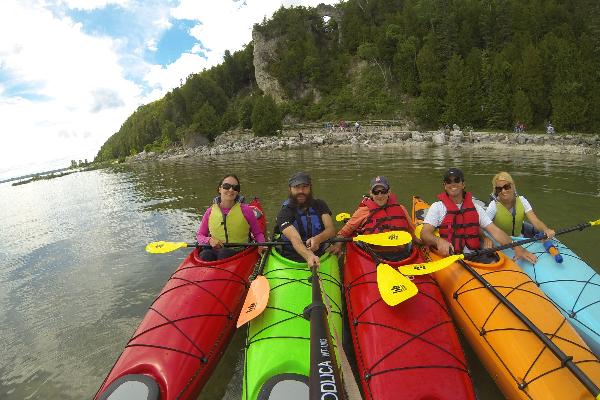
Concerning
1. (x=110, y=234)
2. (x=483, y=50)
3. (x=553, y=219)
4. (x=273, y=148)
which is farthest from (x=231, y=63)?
(x=553, y=219)

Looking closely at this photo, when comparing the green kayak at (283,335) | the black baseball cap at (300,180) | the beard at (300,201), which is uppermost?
the black baseball cap at (300,180)

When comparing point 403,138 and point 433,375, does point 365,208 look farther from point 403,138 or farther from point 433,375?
point 403,138

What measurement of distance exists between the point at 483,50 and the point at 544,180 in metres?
34.9

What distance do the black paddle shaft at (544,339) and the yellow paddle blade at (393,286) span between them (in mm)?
968

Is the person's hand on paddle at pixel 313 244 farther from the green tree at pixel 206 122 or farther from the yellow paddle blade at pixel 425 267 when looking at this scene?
the green tree at pixel 206 122

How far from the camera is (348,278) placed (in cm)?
517

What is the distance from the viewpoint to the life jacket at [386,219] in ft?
18.0

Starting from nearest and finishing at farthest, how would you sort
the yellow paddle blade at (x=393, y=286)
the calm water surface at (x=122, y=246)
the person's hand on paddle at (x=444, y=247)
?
the yellow paddle blade at (x=393, y=286), the calm water surface at (x=122, y=246), the person's hand on paddle at (x=444, y=247)

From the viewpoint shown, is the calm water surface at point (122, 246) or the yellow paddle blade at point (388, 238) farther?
the yellow paddle blade at point (388, 238)

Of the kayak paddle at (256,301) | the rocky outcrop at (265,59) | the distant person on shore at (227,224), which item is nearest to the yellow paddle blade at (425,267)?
the kayak paddle at (256,301)

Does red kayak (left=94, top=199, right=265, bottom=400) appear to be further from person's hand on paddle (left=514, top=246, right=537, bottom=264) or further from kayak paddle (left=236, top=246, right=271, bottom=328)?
person's hand on paddle (left=514, top=246, right=537, bottom=264)

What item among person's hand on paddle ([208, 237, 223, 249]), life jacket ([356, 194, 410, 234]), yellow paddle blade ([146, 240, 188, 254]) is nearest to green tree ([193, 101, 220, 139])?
yellow paddle blade ([146, 240, 188, 254])

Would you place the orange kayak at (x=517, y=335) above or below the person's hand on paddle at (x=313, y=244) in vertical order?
below

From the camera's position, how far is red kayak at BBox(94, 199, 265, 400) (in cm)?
329
